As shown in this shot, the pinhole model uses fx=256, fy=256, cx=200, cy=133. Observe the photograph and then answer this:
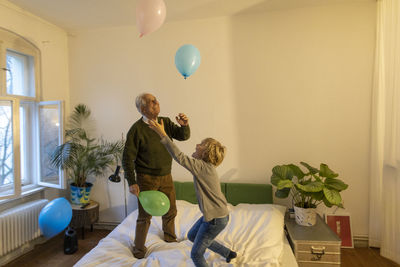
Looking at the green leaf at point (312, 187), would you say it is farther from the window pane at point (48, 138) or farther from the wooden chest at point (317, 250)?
the window pane at point (48, 138)

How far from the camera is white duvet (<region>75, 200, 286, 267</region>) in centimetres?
190

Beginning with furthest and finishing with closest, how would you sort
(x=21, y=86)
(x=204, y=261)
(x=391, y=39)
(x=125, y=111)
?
(x=125, y=111), (x=21, y=86), (x=391, y=39), (x=204, y=261)

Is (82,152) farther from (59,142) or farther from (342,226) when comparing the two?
(342,226)

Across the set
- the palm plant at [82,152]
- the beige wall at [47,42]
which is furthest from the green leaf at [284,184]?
the beige wall at [47,42]

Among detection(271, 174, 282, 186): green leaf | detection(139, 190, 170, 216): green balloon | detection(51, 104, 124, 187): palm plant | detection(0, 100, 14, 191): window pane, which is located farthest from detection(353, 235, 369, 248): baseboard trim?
detection(0, 100, 14, 191): window pane

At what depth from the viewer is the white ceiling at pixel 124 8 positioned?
2.82 m

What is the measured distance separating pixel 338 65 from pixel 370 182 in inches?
54.4

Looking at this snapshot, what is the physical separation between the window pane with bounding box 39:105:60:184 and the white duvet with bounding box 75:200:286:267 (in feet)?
4.51

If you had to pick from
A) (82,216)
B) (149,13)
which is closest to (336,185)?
(149,13)

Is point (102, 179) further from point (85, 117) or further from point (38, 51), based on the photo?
point (38, 51)

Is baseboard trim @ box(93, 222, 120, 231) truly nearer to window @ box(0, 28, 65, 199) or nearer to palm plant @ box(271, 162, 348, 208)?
window @ box(0, 28, 65, 199)

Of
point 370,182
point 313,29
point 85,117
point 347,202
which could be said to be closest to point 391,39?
point 313,29

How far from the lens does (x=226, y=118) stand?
3.22 meters

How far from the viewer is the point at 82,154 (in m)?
3.28
